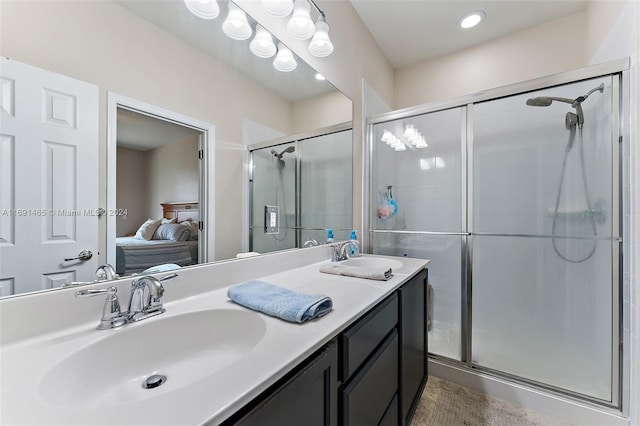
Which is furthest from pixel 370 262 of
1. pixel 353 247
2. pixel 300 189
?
pixel 300 189

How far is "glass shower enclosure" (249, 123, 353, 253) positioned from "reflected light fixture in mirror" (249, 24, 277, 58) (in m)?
0.41

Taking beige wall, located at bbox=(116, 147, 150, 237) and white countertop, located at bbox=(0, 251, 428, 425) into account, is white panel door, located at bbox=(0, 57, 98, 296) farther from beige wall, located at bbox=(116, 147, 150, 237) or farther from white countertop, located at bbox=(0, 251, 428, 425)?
white countertop, located at bbox=(0, 251, 428, 425)

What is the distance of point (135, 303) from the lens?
2.34ft

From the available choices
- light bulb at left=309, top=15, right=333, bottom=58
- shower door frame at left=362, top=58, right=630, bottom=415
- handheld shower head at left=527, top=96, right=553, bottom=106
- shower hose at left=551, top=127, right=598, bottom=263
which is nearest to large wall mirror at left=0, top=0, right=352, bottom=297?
light bulb at left=309, top=15, right=333, bottom=58

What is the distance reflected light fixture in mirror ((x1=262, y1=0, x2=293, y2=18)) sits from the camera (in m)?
1.20

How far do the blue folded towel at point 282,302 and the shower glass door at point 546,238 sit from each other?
147cm

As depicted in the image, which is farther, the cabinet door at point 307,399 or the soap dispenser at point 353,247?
the soap dispenser at point 353,247

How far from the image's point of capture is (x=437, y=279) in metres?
1.98

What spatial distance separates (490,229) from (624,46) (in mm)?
1161

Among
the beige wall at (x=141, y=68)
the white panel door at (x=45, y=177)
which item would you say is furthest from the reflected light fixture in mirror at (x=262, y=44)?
the white panel door at (x=45, y=177)

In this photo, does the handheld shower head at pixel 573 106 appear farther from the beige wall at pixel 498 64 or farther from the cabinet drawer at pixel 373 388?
the cabinet drawer at pixel 373 388

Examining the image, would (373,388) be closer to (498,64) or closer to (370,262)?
(370,262)

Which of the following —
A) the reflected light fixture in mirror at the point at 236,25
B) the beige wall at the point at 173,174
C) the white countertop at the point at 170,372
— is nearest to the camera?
the white countertop at the point at 170,372

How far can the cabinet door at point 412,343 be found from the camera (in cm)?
118
